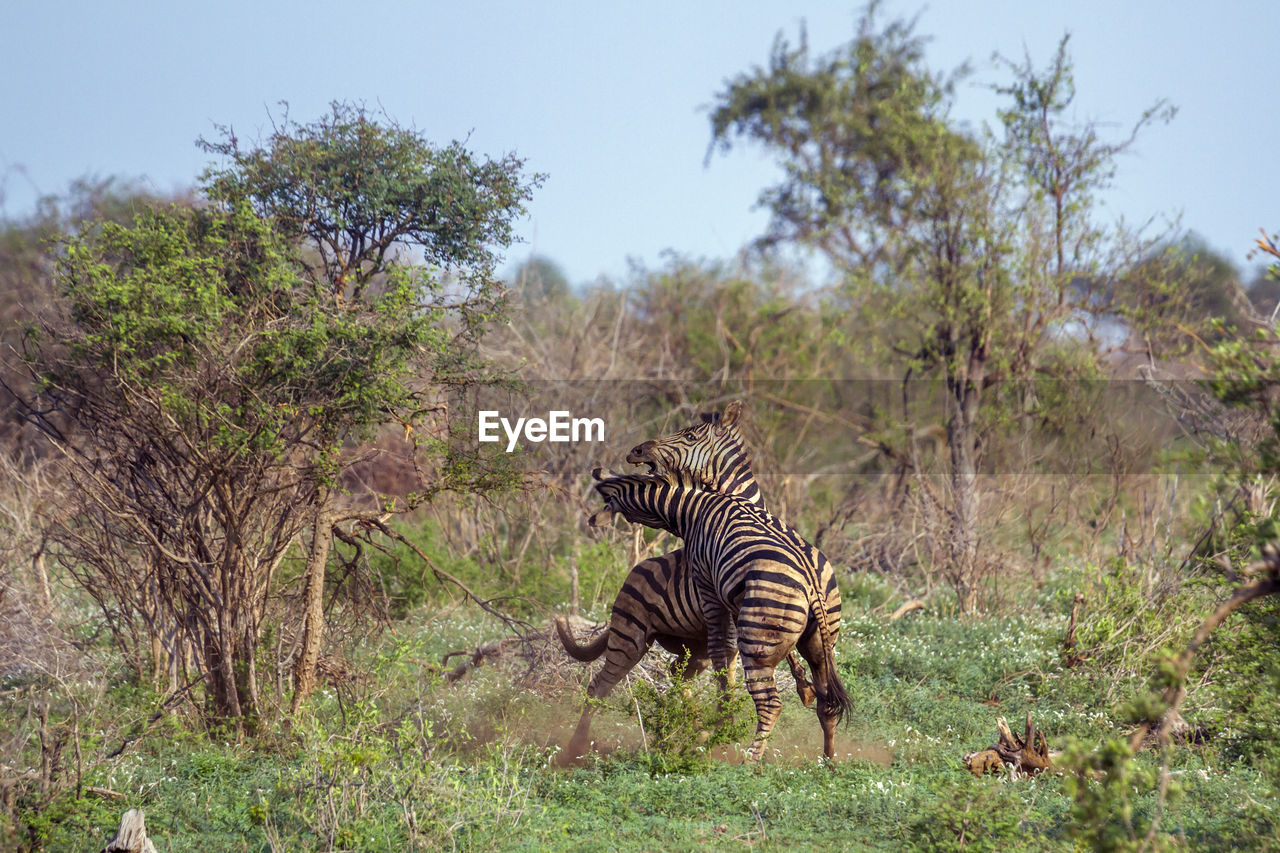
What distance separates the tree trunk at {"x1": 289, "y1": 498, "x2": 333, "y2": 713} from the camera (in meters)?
7.16

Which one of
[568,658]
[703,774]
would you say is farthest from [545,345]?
[703,774]

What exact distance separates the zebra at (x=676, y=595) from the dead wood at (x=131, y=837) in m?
2.96

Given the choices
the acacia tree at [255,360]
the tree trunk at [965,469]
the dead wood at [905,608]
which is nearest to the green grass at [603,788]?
the acacia tree at [255,360]

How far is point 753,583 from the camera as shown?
6.62 metres

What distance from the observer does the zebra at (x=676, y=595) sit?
7430 mm

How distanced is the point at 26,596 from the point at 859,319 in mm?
16465

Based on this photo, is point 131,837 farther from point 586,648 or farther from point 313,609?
point 586,648

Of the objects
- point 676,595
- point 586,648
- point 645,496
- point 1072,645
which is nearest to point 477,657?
point 586,648

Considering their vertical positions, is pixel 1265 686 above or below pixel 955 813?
above

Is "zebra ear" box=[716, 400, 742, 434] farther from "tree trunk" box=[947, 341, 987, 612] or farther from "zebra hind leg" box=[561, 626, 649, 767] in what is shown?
"tree trunk" box=[947, 341, 987, 612]

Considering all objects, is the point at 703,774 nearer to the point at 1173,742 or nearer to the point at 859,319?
the point at 1173,742

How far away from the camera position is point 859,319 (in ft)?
72.3

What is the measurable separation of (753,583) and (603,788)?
149 cm

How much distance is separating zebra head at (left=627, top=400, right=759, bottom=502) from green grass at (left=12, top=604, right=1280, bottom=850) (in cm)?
161
